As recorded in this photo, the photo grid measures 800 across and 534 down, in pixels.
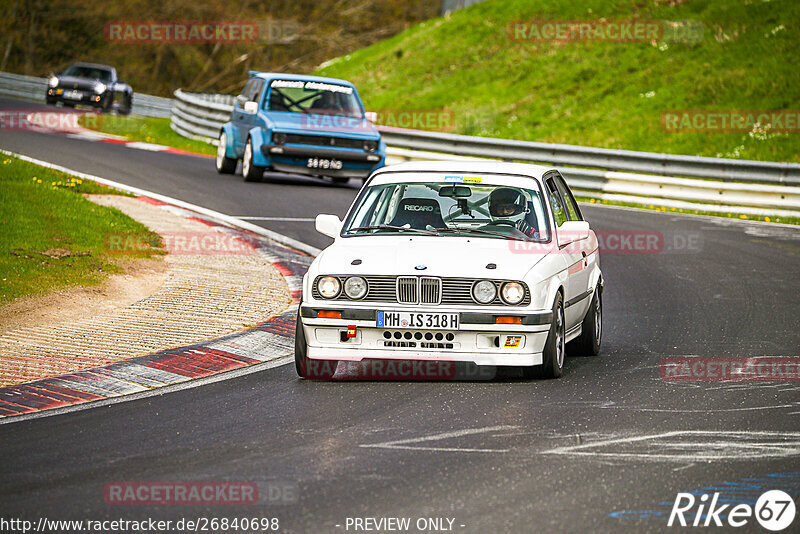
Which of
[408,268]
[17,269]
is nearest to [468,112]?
[17,269]

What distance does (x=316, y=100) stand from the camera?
2195 centimetres

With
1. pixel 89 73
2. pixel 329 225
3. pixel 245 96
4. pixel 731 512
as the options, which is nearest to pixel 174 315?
pixel 329 225

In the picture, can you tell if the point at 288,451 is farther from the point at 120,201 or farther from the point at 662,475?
the point at 120,201

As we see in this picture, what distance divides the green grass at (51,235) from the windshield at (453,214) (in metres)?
3.49

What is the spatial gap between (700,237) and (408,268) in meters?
10.6

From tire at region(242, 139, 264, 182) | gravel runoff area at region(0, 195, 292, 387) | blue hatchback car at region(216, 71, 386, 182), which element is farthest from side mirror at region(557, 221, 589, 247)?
tire at region(242, 139, 264, 182)

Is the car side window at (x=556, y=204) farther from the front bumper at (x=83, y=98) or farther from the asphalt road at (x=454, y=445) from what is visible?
the front bumper at (x=83, y=98)

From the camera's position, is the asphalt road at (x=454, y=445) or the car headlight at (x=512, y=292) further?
the car headlight at (x=512, y=292)

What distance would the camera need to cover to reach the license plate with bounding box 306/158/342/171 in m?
21.1

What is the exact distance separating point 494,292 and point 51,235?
22.1ft

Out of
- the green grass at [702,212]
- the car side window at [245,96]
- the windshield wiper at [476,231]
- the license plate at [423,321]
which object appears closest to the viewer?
the license plate at [423,321]

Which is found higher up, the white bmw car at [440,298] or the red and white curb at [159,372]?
the white bmw car at [440,298]

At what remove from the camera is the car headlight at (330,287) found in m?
8.26

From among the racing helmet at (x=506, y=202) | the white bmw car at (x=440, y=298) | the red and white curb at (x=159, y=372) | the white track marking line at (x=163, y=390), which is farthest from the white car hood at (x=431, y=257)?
the red and white curb at (x=159, y=372)
